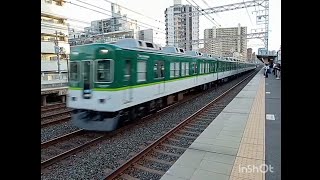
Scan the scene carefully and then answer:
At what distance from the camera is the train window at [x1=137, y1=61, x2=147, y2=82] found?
354 inches

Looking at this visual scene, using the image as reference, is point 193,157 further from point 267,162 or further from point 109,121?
point 109,121

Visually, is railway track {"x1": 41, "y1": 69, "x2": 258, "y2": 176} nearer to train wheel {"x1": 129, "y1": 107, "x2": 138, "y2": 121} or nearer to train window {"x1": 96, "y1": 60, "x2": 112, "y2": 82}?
train wheel {"x1": 129, "y1": 107, "x2": 138, "y2": 121}

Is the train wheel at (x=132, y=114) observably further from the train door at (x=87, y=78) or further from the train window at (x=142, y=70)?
the train door at (x=87, y=78)

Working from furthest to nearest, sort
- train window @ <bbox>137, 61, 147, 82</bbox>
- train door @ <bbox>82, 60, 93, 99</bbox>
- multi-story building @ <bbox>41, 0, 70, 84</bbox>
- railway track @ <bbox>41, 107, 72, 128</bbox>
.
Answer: multi-story building @ <bbox>41, 0, 70, 84</bbox>, railway track @ <bbox>41, 107, 72, 128</bbox>, train window @ <bbox>137, 61, 147, 82</bbox>, train door @ <bbox>82, 60, 93, 99</bbox>

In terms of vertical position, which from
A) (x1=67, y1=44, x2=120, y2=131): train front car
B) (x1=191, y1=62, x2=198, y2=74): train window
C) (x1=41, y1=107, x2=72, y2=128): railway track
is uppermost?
(x1=191, y1=62, x2=198, y2=74): train window

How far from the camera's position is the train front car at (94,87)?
7.56 m

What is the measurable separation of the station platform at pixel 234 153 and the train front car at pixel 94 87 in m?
2.72

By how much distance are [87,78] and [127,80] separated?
47.6 inches

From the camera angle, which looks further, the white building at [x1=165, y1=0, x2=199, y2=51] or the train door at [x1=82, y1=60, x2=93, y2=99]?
the white building at [x1=165, y1=0, x2=199, y2=51]

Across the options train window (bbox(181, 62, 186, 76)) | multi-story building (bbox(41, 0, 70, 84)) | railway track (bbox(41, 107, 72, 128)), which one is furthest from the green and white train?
multi-story building (bbox(41, 0, 70, 84))

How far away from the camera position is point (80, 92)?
7992 mm

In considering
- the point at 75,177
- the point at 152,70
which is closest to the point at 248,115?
the point at 152,70

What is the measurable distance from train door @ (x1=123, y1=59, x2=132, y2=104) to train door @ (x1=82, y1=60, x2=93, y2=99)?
39.6 inches
